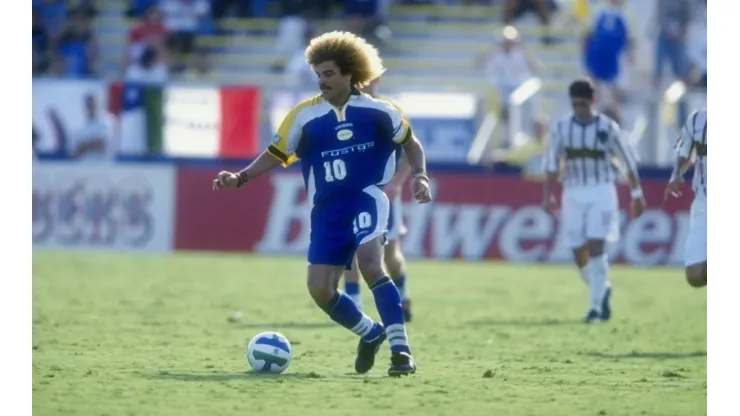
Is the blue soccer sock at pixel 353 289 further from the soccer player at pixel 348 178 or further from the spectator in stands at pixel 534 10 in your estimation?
the spectator in stands at pixel 534 10

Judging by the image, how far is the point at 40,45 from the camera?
30.6 meters

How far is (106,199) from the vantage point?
2523 cm

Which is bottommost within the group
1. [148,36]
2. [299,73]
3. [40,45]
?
[299,73]

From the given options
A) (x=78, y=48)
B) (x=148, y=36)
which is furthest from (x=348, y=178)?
(x=78, y=48)

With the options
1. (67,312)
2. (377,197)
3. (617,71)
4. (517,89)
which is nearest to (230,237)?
(517,89)

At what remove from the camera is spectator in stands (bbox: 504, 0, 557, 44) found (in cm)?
2889

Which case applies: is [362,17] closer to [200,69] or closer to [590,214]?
[200,69]

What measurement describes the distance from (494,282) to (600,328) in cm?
596

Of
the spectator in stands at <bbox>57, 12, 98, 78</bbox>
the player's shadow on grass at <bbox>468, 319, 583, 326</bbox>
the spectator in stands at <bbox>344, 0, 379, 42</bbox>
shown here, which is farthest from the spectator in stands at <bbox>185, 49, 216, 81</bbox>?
the player's shadow on grass at <bbox>468, 319, 583, 326</bbox>

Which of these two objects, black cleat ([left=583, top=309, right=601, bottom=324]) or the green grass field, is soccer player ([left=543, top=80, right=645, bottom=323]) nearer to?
black cleat ([left=583, top=309, right=601, bottom=324])

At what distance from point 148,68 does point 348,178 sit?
732 inches

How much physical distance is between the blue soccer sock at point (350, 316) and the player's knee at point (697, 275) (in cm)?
275

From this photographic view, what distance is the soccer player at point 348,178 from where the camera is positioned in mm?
11031

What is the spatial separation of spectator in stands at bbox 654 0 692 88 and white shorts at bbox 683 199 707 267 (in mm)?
14708
